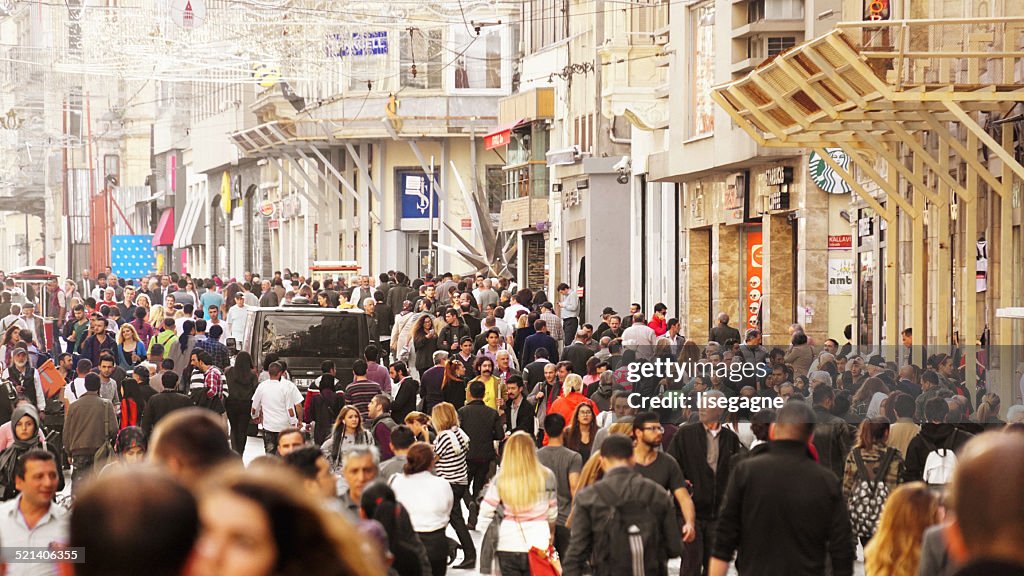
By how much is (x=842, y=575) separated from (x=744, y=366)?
7007mm

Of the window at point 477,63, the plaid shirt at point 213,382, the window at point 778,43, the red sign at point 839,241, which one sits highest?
the window at point 477,63

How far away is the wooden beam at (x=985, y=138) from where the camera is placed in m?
20.4

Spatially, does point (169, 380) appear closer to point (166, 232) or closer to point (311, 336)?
point (311, 336)

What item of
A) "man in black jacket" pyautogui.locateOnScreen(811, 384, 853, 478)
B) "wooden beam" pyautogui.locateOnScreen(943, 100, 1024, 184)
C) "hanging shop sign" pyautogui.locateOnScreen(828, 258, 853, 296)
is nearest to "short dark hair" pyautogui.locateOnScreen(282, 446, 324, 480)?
"man in black jacket" pyautogui.locateOnScreen(811, 384, 853, 478)

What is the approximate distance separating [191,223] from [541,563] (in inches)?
3306

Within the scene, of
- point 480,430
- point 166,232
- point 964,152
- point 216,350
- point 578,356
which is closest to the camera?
point 480,430

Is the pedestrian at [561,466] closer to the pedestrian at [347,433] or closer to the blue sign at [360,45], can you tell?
the pedestrian at [347,433]

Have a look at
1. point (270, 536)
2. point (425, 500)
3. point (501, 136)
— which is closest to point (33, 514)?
point (425, 500)

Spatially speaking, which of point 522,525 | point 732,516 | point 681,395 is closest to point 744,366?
point 681,395

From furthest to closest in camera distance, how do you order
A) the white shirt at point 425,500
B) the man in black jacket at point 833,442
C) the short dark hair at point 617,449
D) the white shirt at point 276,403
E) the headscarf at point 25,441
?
the white shirt at point 276,403 → the man in black jacket at point 833,442 → the headscarf at point 25,441 → the white shirt at point 425,500 → the short dark hair at point 617,449

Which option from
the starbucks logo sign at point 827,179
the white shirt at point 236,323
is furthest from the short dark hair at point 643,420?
the white shirt at point 236,323

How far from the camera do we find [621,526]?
1020 cm

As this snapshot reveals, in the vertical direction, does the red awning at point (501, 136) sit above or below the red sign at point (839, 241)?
above

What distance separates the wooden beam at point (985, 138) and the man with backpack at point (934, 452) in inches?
277
